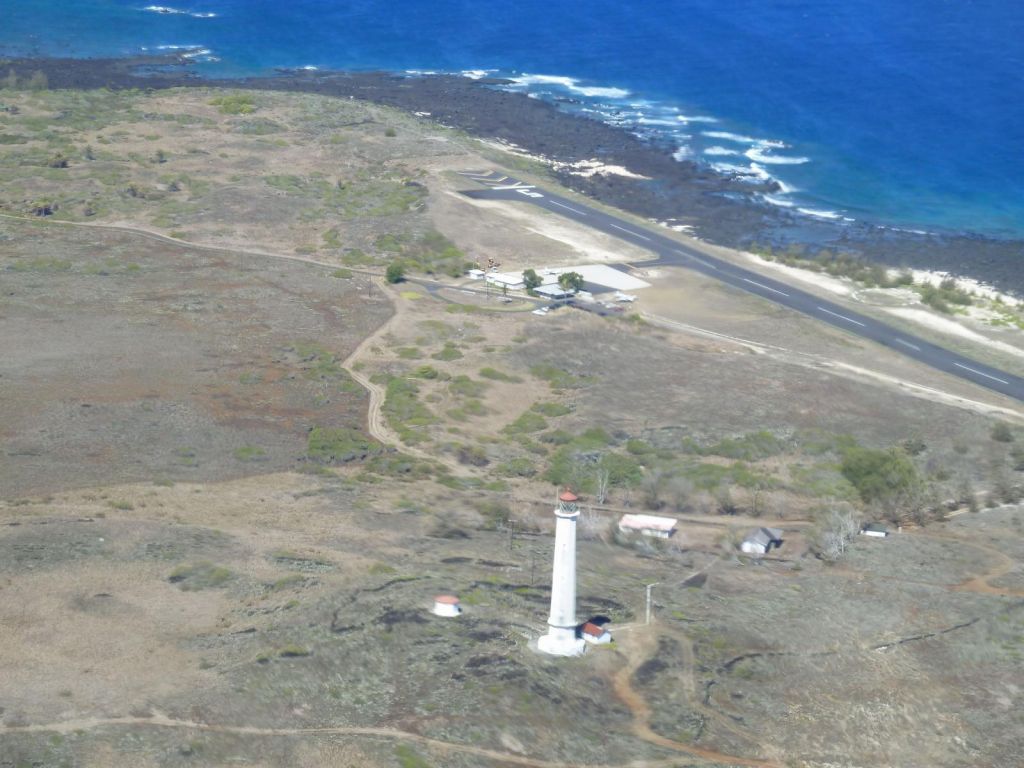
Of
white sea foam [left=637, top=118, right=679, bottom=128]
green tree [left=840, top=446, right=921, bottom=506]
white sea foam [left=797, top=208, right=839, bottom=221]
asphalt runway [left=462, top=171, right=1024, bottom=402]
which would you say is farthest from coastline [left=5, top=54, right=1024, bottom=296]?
green tree [left=840, top=446, right=921, bottom=506]

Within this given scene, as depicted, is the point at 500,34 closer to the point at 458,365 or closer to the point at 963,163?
the point at 963,163

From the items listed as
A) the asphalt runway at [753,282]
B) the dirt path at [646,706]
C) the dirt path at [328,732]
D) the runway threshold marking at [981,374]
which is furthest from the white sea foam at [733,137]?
the dirt path at [328,732]

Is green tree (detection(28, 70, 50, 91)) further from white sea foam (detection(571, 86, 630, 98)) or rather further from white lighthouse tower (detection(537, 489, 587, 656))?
white lighthouse tower (detection(537, 489, 587, 656))

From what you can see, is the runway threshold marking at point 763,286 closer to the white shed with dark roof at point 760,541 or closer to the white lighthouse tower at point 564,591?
the white shed with dark roof at point 760,541

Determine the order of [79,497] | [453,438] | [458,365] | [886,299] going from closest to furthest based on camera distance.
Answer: [79,497]
[453,438]
[458,365]
[886,299]

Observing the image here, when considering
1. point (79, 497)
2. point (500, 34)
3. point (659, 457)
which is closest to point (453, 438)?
point (659, 457)

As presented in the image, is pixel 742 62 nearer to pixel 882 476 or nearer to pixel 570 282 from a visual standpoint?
pixel 570 282
